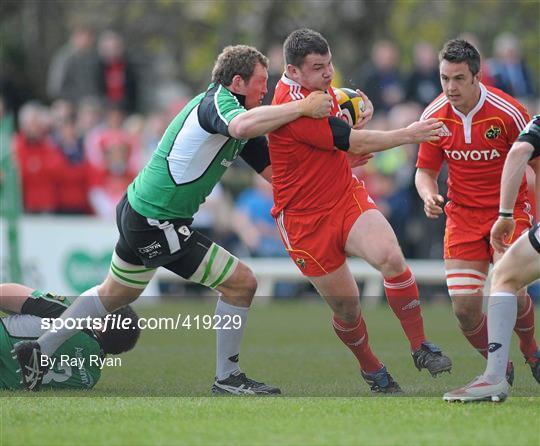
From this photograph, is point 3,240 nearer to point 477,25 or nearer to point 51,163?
point 51,163

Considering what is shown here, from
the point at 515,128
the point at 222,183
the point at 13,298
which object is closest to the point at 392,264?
the point at 515,128

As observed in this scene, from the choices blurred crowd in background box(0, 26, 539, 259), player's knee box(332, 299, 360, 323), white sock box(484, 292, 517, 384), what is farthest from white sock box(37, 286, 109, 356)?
blurred crowd in background box(0, 26, 539, 259)

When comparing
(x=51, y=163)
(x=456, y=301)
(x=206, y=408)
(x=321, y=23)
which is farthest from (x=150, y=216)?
(x=321, y=23)

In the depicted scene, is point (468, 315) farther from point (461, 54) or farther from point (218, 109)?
point (218, 109)

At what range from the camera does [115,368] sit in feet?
33.7

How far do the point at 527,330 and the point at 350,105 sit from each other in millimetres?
2107

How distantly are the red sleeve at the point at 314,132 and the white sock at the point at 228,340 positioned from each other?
130cm

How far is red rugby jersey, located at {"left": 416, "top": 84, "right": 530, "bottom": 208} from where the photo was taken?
8898 mm

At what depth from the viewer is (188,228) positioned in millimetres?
8758

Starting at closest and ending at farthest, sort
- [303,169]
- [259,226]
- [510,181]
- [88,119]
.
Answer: [510,181] → [303,169] → [259,226] → [88,119]

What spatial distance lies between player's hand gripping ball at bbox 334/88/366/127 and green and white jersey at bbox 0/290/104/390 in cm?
238

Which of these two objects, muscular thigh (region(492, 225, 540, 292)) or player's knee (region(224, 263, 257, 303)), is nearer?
muscular thigh (region(492, 225, 540, 292))

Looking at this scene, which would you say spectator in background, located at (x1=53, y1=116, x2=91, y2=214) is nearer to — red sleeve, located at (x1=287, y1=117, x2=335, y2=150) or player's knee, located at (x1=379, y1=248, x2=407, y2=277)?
red sleeve, located at (x1=287, y1=117, x2=335, y2=150)

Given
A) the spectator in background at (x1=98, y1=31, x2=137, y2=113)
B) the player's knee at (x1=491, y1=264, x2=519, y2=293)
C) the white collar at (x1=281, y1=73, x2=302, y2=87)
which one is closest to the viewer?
the player's knee at (x1=491, y1=264, x2=519, y2=293)
